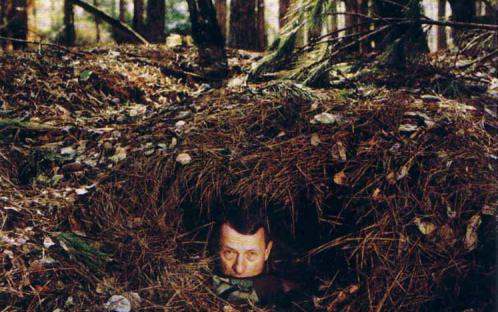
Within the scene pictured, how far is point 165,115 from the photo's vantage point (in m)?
3.48

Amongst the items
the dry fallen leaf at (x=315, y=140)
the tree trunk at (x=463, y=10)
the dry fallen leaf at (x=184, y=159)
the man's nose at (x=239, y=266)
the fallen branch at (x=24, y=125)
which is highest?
the tree trunk at (x=463, y=10)

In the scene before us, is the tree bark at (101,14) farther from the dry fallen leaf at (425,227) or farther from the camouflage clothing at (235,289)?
the dry fallen leaf at (425,227)

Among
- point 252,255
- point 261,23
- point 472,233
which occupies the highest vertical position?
point 261,23

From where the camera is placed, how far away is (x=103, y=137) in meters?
3.36

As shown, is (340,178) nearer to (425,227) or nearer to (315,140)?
(315,140)

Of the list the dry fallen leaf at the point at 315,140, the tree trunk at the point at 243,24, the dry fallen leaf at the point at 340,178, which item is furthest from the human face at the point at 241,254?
the tree trunk at the point at 243,24

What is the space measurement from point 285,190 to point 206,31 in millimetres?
3710

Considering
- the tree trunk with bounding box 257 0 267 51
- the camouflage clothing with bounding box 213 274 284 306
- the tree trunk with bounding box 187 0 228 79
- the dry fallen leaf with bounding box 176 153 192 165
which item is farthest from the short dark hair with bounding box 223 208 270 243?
the tree trunk with bounding box 257 0 267 51

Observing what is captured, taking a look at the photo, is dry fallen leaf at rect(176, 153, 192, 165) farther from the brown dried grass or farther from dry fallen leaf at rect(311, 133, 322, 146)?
dry fallen leaf at rect(311, 133, 322, 146)

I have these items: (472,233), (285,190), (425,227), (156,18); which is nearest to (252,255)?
(285,190)

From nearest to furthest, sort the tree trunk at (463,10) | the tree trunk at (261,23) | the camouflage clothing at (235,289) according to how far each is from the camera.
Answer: the camouflage clothing at (235,289) < the tree trunk at (463,10) < the tree trunk at (261,23)

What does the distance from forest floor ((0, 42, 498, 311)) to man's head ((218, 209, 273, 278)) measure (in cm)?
16

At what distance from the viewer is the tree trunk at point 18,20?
6301 mm

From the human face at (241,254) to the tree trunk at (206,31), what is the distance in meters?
3.26
